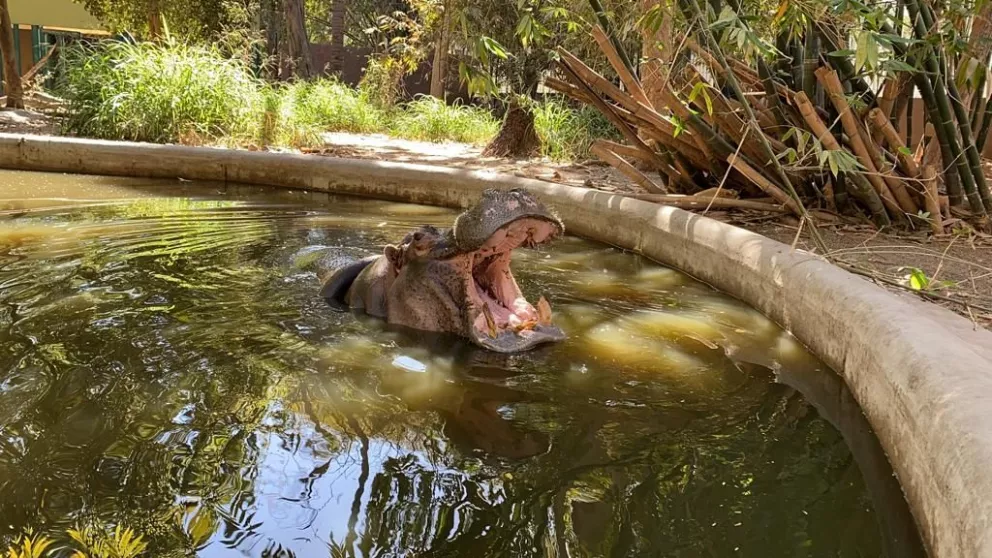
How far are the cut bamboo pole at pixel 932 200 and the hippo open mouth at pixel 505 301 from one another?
8.95 ft

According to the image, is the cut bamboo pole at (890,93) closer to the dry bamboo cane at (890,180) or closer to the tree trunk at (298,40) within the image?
the dry bamboo cane at (890,180)

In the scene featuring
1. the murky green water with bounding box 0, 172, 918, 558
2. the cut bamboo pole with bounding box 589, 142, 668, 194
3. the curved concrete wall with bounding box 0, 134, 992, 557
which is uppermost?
the cut bamboo pole with bounding box 589, 142, 668, 194

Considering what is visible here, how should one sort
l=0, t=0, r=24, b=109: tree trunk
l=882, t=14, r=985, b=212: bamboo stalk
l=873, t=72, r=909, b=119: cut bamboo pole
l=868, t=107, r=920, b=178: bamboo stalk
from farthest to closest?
l=0, t=0, r=24, b=109: tree trunk < l=873, t=72, r=909, b=119: cut bamboo pole < l=868, t=107, r=920, b=178: bamboo stalk < l=882, t=14, r=985, b=212: bamboo stalk

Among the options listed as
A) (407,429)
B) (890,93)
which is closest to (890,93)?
(890,93)

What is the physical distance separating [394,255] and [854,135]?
9.52ft

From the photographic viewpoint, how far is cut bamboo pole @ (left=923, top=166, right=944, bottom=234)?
16.4 ft

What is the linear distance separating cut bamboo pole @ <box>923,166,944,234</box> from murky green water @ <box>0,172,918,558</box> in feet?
4.96

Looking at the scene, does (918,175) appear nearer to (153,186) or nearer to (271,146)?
(153,186)

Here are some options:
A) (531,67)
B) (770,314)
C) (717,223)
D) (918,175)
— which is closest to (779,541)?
(770,314)

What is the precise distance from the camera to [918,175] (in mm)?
5125

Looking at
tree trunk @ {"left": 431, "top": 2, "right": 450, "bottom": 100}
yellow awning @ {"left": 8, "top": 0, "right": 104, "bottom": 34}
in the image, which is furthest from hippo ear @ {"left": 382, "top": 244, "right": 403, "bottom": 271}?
yellow awning @ {"left": 8, "top": 0, "right": 104, "bottom": 34}

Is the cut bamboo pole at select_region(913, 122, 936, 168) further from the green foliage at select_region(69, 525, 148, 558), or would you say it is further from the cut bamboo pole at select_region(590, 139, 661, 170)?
the green foliage at select_region(69, 525, 148, 558)

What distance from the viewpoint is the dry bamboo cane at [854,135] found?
15.7ft

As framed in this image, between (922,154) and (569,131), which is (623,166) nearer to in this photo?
(922,154)
